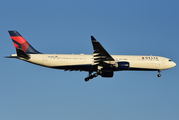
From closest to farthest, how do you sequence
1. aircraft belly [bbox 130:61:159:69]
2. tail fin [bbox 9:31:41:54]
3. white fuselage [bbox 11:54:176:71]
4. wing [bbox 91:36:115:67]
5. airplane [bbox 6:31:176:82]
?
wing [bbox 91:36:115:67], airplane [bbox 6:31:176:82], white fuselage [bbox 11:54:176:71], tail fin [bbox 9:31:41:54], aircraft belly [bbox 130:61:159:69]

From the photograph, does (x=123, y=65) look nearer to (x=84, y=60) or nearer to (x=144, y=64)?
(x=144, y=64)

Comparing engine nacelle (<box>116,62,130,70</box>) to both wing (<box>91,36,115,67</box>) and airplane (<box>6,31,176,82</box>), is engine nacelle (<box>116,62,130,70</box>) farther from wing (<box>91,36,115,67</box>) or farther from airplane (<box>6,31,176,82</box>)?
wing (<box>91,36,115,67</box>)

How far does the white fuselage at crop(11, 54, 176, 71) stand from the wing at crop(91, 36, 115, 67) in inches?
101

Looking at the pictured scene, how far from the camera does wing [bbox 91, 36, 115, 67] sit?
36119mm

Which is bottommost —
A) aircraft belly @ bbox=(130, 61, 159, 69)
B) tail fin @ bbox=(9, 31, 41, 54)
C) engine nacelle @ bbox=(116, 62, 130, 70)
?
engine nacelle @ bbox=(116, 62, 130, 70)

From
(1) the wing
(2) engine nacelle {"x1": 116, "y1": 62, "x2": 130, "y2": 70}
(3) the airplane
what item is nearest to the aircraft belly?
(3) the airplane

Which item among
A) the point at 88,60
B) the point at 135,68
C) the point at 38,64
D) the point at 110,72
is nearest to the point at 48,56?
the point at 38,64

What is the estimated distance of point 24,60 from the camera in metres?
40.9

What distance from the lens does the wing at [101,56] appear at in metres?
36.1

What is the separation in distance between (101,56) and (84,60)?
4.54 metres

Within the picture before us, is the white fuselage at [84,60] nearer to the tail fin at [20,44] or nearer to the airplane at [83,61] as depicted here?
the airplane at [83,61]

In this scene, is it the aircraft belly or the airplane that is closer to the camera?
the airplane

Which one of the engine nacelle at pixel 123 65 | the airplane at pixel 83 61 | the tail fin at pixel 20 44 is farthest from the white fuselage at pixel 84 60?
the engine nacelle at pixel 123 65

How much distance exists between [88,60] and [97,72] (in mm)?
2764
